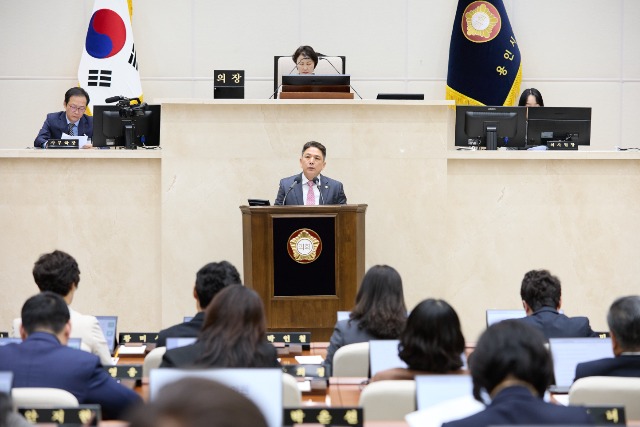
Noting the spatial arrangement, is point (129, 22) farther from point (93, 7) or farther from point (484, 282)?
point (484, 282)

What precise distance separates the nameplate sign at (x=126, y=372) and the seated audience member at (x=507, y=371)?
186cm

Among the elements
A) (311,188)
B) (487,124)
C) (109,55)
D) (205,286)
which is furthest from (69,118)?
(205,286)

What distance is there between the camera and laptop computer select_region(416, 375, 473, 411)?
10.5ft

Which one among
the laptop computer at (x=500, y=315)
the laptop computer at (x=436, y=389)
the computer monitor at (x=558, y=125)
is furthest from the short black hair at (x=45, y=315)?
the computer monitor at (x=558, y=125)

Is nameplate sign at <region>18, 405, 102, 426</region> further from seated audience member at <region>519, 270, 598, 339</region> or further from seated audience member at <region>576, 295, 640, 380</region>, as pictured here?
seated audience member at <region>519, 270, 598, 339</region>

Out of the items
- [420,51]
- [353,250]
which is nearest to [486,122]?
[353,250]

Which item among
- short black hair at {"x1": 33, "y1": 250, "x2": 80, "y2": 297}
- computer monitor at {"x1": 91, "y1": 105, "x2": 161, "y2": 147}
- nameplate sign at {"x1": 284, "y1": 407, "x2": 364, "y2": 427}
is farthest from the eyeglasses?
nameplate sign at {"x1": 284, "y1": 407, "x2": 364, "y2": 427}

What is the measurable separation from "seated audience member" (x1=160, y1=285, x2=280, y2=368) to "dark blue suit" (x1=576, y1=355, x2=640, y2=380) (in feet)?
4.18

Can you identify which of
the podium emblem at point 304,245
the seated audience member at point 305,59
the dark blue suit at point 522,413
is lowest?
the dark blue suit at point 522,413

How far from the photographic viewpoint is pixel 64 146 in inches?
314

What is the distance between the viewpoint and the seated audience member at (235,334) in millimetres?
3535

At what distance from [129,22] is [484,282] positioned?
538cm

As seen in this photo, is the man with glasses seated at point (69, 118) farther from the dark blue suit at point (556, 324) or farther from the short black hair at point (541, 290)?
the dark blue suit at point (556, 324)

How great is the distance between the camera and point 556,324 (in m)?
4.96
